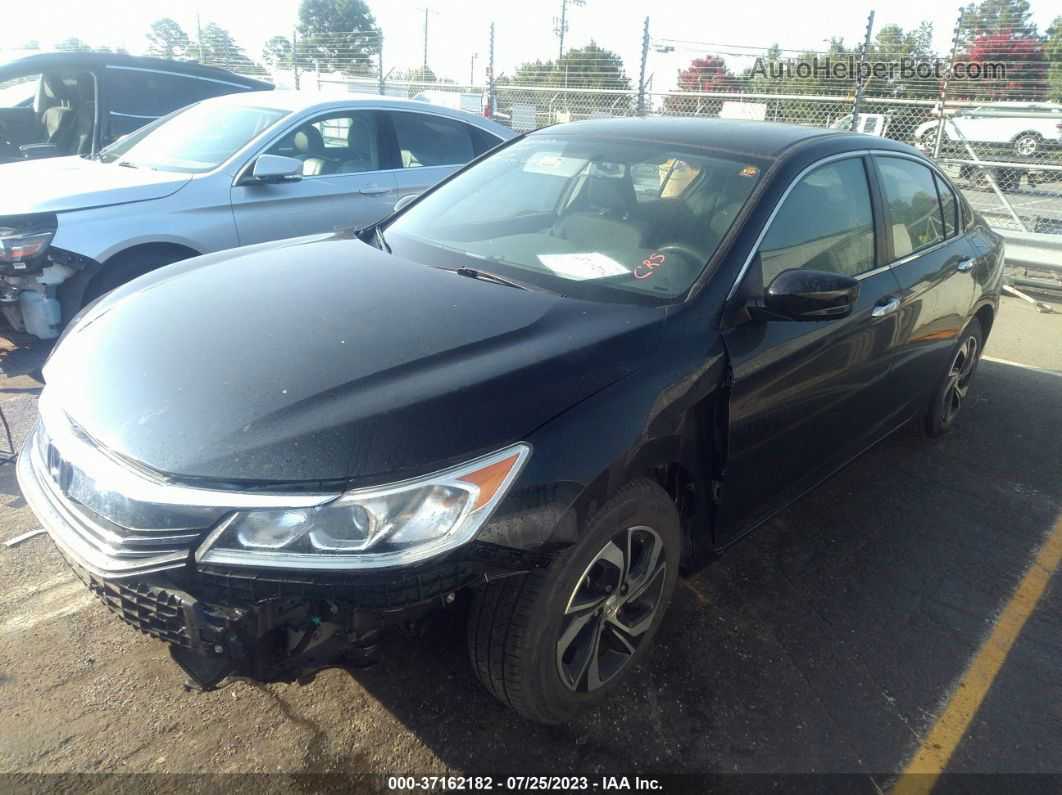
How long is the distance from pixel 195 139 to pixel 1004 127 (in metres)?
16.2

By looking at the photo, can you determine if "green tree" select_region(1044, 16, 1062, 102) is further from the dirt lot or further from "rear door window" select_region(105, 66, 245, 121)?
the dirt lot

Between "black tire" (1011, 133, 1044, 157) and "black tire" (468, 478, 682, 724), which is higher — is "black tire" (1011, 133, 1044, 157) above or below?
above

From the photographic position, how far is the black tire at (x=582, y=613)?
2.03 meters

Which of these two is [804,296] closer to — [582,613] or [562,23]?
[582,613]

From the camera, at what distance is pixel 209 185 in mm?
4891

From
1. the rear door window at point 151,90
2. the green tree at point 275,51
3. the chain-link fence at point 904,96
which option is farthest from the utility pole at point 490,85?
the green tree at point 275,51

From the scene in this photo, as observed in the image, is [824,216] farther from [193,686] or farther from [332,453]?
[193,686]

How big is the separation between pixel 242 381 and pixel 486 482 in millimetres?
726

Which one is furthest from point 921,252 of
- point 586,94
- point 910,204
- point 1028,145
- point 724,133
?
point 586,94

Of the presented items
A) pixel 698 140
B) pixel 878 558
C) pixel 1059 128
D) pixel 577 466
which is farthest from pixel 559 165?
pixel 1059 128

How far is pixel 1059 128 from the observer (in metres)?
13.0

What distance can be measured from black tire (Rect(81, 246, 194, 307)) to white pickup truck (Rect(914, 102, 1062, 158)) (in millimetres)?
7933

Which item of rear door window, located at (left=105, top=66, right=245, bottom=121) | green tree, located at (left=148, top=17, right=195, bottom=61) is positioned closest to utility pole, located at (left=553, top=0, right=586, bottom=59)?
green tree, located at (left=148, top=17, right=195, bottom=61)

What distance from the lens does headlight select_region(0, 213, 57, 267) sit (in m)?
4.11
